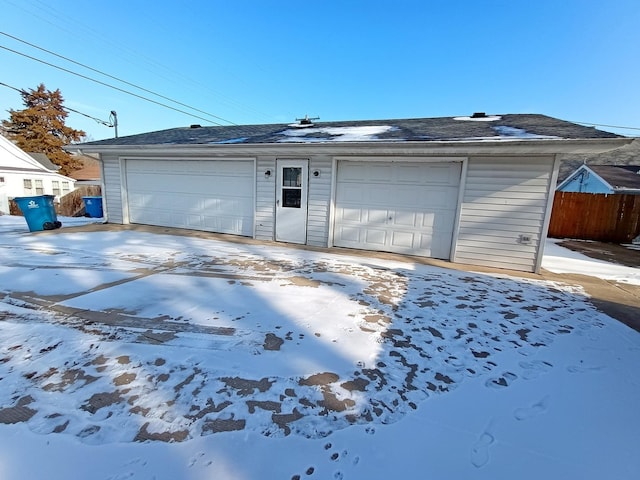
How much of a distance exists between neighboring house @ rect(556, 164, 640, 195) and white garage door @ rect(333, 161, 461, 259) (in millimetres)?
13409

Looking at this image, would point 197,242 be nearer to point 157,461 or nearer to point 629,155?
point 157,461

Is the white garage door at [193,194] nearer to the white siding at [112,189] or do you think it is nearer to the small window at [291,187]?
the white siding at [112,189]

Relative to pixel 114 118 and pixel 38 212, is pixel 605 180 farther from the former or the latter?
pixel 114 118

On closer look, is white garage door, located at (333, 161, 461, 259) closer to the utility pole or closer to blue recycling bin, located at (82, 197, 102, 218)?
blue recycling bin, located at (82, 197, 102, 218)

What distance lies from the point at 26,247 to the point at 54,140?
88.5ft

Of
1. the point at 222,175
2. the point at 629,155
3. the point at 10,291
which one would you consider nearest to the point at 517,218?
the point at 222,175

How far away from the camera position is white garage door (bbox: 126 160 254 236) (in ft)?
24.7

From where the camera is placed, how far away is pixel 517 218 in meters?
5.42

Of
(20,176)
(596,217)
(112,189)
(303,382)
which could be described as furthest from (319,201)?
(20,176)

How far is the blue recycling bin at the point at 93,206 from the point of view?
10.9 meters

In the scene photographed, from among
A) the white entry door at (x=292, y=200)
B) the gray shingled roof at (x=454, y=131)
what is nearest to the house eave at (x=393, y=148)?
the gray shingled roof at (x=454, y=131)

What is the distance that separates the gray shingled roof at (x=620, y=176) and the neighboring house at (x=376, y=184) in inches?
465

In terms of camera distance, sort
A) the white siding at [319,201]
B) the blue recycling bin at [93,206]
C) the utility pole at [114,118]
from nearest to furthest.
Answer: the white siding at [319,201] < the blue recycling bin at [93,206] < the utility pole at [114,118]

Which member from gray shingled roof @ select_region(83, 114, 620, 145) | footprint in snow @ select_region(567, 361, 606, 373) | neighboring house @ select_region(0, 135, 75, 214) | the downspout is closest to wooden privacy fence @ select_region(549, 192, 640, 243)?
gray shingled roof @ select_region(83, 114, 620, 145)
